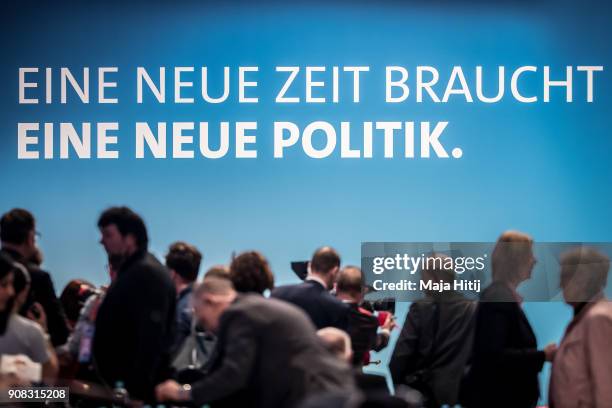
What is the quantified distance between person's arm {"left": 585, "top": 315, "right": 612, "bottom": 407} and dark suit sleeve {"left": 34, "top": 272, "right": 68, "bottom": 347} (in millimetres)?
2314

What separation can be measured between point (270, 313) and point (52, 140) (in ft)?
11.0

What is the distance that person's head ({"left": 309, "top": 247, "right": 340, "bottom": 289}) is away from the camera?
5.00 m

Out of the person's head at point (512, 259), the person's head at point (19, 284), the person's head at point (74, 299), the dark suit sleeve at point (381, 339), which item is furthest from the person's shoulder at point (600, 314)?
the person's head at point (74, 299)

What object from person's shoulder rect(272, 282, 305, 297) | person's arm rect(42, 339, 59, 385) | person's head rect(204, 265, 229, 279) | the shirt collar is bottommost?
person's arm rect(42, 339, 59, 385)

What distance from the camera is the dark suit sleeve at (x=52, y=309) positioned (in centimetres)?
435

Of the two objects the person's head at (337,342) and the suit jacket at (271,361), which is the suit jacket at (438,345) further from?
the suit jacket at (271,361)

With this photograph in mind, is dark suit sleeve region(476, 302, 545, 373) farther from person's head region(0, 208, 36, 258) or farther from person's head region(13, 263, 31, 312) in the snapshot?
person's head region(0, 208, 36, 258)

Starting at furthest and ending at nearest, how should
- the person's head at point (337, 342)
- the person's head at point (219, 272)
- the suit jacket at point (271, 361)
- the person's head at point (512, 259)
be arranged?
the person's head at point (219, 272) → the person's head at point (512, 259) → the person's head at point (337, 342) → the suit jacket at point (271, 361)

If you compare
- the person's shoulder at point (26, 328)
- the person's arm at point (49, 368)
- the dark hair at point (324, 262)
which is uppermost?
the dark hair at point (324, 262)

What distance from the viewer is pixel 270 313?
11.1ft

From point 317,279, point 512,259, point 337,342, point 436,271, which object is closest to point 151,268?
point 337,342

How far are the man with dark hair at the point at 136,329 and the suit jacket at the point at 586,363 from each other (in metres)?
1.64

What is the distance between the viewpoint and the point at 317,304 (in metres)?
4.82

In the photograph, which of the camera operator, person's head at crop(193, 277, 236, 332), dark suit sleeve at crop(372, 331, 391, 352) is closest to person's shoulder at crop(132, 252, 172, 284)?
person's head at crop(193, 277, 236, 332)
